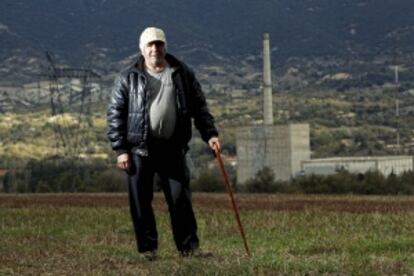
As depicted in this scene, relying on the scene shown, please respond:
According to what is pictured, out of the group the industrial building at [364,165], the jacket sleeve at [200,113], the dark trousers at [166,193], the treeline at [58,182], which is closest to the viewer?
the dark trousers at [166,193]

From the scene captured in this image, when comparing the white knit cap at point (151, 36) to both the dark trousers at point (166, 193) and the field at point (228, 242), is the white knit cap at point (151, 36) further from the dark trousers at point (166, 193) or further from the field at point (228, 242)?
the field at point (228, 242)

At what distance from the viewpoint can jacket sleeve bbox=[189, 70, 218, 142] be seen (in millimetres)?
10711

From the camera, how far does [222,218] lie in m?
17.1

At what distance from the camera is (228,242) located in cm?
1282

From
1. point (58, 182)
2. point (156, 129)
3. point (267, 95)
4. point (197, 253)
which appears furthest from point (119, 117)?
point (267, 95)

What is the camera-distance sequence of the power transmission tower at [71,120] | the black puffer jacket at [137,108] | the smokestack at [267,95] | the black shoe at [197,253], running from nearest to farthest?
the black shoe at [197,253] < the black puffer jacket at [137,108] < the power transmission tower at [71,120] < the smokestack at [267,95]

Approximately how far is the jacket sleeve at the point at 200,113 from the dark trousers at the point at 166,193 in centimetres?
33

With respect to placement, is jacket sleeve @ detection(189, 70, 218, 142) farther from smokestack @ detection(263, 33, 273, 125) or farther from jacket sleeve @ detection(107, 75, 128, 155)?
smokestack @ detection(263, 33, 273, 125)

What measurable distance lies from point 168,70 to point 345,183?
3541cm

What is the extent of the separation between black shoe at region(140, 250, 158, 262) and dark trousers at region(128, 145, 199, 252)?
6.0 inches

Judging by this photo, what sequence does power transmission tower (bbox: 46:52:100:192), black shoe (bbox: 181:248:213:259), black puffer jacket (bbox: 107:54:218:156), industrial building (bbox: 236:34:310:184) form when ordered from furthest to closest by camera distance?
1. industrial building (bbox: 236:34:310:184)
2. power transmission tower (bbox: 46:52:100:192)
3. black puffer jacket (bbox: 107:54:218:156)
4. black shoe (bbox: 181:248:213:259)

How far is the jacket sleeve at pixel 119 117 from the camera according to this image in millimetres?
10469

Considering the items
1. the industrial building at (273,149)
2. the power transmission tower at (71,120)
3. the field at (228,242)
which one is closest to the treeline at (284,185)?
the field at (228,242)

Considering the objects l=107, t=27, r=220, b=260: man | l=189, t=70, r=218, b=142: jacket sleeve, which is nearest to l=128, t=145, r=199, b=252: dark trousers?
l=107, t=27, r=220, b=260: man
